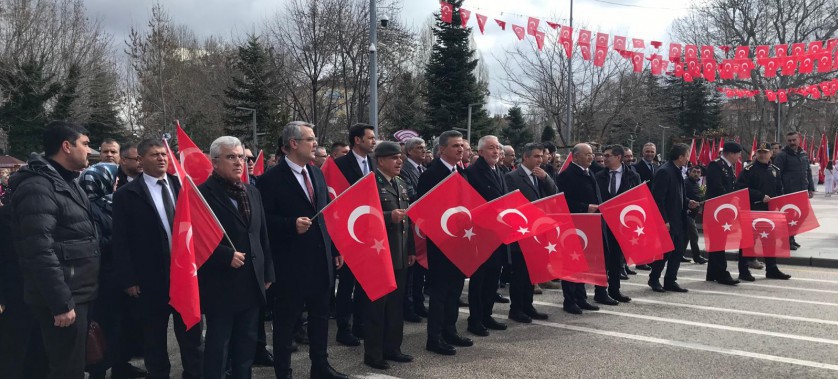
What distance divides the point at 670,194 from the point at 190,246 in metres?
6.78

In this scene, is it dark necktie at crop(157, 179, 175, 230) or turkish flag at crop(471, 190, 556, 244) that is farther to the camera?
turkish flag at crop(471, 190, 556, 244)

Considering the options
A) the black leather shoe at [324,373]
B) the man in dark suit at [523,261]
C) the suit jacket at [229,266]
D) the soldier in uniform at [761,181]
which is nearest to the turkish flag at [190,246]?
the suit jacket at [229,266]

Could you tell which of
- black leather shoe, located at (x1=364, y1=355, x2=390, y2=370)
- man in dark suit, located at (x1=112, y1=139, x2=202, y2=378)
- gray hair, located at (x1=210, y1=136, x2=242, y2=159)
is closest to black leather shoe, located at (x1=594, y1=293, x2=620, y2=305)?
black leather shoe, located at (x1=364, y1=355, x2=390, y2=370)

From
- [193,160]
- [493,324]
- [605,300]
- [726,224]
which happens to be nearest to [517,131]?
[726,224]

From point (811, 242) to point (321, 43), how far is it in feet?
53.1

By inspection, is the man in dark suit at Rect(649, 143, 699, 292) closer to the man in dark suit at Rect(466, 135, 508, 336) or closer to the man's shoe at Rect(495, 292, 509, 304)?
the man's shoe at Rect(495, 292, 509, 304)

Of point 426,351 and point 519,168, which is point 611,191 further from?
point 426,351

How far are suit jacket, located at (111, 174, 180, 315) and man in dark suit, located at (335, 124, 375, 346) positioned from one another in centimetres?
211

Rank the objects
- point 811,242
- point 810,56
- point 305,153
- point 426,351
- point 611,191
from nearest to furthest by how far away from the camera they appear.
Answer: point 305,153 → point 426,351 → point 611,191 → point 811,242 → point 810,56

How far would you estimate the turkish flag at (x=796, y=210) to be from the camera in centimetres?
985

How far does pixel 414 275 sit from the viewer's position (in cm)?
751

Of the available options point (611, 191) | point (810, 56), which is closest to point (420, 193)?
point (611, 191)

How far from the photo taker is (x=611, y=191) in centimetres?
882

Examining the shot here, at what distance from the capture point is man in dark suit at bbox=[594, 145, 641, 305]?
8031mm
